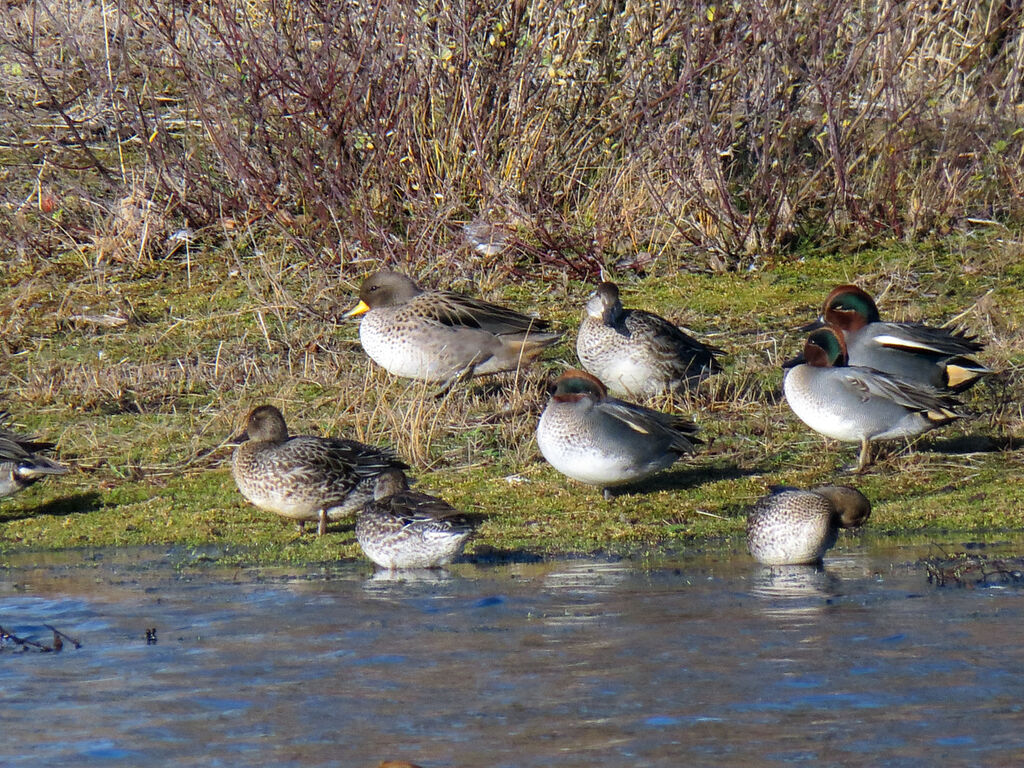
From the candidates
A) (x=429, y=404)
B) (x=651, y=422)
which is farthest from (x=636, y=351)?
(x=651, y=422)

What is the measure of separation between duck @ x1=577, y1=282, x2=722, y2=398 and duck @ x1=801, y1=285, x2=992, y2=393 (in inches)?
30.2

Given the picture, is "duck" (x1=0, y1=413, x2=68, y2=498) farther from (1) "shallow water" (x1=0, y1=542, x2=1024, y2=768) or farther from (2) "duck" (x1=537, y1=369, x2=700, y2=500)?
(2) "duck" (x1=537, y1=369, x2=700, y2=500)

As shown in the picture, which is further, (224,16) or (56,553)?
(224,16)

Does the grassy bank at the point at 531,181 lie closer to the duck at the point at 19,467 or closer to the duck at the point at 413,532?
the duck at the point at 19,467

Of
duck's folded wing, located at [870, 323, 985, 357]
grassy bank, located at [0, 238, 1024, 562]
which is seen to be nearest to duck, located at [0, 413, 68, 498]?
grassy bank, located at [0, 238, 1024, 562]

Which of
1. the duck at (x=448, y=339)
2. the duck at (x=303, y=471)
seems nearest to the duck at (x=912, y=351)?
the duck at (x=448, y=339)

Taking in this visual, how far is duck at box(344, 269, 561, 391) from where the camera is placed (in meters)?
9.64

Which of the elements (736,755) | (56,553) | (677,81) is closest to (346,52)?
(677,81)

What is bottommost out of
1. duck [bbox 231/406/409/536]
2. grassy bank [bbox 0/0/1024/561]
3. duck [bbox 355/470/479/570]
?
duck [bbox 355/470/479/570]

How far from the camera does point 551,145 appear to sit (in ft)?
38.6

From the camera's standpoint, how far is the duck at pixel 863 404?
26.8 ft

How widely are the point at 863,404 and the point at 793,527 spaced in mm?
1680

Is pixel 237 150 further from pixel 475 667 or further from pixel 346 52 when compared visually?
pixel 475 667

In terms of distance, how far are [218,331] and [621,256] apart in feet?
9.71
